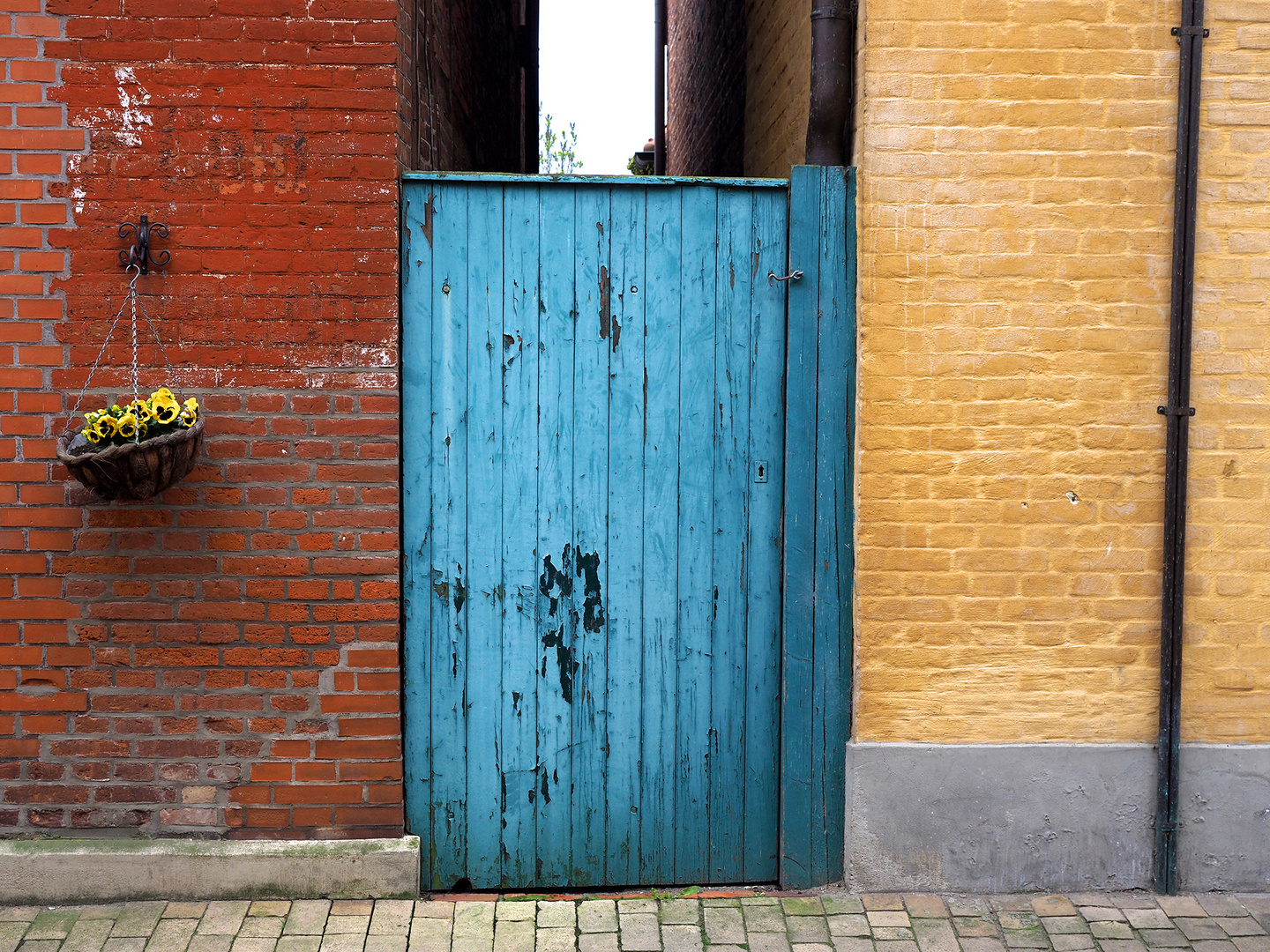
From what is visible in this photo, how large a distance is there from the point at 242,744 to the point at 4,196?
1924 millimetres

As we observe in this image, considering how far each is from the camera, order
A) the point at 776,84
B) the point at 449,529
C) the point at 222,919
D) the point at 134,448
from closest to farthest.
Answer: the point at 134,448, the point at 222,919, the point at 449,529, the point at 776,84

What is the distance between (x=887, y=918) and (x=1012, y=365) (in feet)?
6.19

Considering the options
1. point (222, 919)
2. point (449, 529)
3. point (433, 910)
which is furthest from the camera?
point (449, 529)

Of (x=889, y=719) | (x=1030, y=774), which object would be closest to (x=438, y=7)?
(x=889, y=719)

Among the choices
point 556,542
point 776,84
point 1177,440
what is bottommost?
point 556,542

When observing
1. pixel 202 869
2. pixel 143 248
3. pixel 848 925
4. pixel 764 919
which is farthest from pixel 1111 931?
pixel 143 248

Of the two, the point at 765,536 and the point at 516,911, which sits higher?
the point at 765,536

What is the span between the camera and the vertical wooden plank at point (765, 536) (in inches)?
135

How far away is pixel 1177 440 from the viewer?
335cm

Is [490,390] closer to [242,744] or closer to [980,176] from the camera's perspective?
[242,744]

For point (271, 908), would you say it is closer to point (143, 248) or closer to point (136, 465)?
point (136, 465)

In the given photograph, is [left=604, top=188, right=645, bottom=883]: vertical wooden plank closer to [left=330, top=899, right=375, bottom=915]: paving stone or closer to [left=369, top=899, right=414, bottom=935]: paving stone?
[left=369, top=899, right=414, bottom=935]: paving stone

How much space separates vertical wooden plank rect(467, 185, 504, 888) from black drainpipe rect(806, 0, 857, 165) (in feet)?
3.64

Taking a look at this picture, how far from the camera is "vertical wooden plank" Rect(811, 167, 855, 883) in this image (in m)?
3.39
